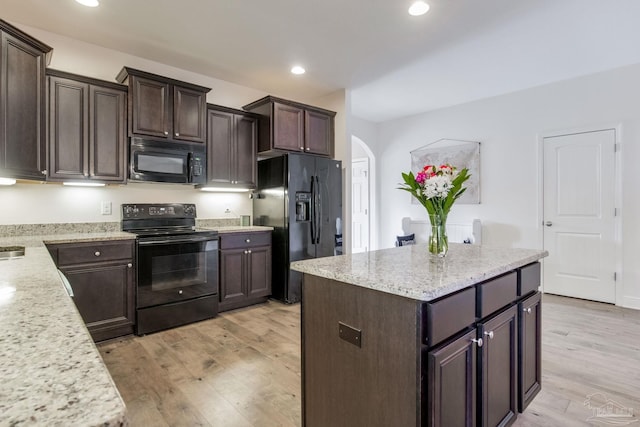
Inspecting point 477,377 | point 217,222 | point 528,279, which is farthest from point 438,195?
point 217,222

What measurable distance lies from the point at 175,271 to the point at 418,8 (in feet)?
10.0

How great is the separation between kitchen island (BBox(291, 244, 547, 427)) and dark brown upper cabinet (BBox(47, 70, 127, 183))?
7.82 ft

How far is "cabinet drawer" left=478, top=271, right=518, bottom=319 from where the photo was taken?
1456mm

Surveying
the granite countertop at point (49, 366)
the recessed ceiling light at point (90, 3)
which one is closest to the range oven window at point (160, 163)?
the recessed ceiling light at point (90, 3)

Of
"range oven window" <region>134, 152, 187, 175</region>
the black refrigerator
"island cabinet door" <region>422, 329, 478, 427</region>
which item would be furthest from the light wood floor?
"range oven window" <region>134, 152, 187, 175</region>

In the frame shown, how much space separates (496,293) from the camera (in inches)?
61.8

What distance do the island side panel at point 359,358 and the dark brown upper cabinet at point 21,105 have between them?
2.21 m

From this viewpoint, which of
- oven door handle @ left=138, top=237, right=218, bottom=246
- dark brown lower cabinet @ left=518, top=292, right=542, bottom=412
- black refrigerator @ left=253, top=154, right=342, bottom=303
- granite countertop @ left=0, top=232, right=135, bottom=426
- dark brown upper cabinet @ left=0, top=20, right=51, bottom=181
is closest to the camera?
granite countertop @ left=0, top=232, right=135, bottom=426

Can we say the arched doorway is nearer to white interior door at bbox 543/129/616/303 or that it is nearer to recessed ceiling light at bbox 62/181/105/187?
white interior door at bbox 543/129/616/303

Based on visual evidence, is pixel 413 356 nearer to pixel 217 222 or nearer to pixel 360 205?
pixel 217 222

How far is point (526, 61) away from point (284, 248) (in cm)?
337

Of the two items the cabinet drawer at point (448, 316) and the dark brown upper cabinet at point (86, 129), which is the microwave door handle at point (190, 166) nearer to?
the dark brown upper cabinet at point (86, 129)

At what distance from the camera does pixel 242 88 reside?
14.1ft

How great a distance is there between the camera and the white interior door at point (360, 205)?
6449 mm
